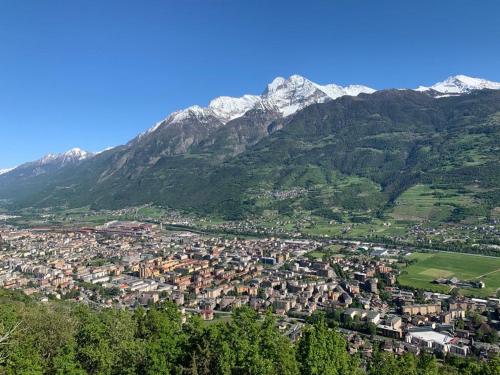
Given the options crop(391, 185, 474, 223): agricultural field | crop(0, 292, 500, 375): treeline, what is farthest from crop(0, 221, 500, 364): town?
crop(391, 185, 474, 223): agricultural field

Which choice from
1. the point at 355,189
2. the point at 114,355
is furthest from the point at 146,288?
the point at 355,189

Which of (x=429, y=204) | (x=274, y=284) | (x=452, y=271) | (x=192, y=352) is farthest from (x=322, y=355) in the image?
(x=429, y=204)

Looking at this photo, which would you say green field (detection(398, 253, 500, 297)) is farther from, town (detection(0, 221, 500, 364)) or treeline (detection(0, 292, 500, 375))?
treeline (detection(0, 292, 500, 375))

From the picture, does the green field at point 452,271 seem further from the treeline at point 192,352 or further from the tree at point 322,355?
the tree at point 322,355

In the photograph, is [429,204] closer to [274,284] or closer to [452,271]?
[452,271]

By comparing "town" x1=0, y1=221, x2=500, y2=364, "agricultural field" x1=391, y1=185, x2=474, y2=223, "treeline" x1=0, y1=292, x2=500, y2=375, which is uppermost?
"agricultural field" x1=391, y1=185, x2=474, y2=223

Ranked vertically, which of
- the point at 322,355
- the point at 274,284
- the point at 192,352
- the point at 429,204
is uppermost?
the point at 429,204

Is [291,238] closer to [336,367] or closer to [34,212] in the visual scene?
[336,367]
